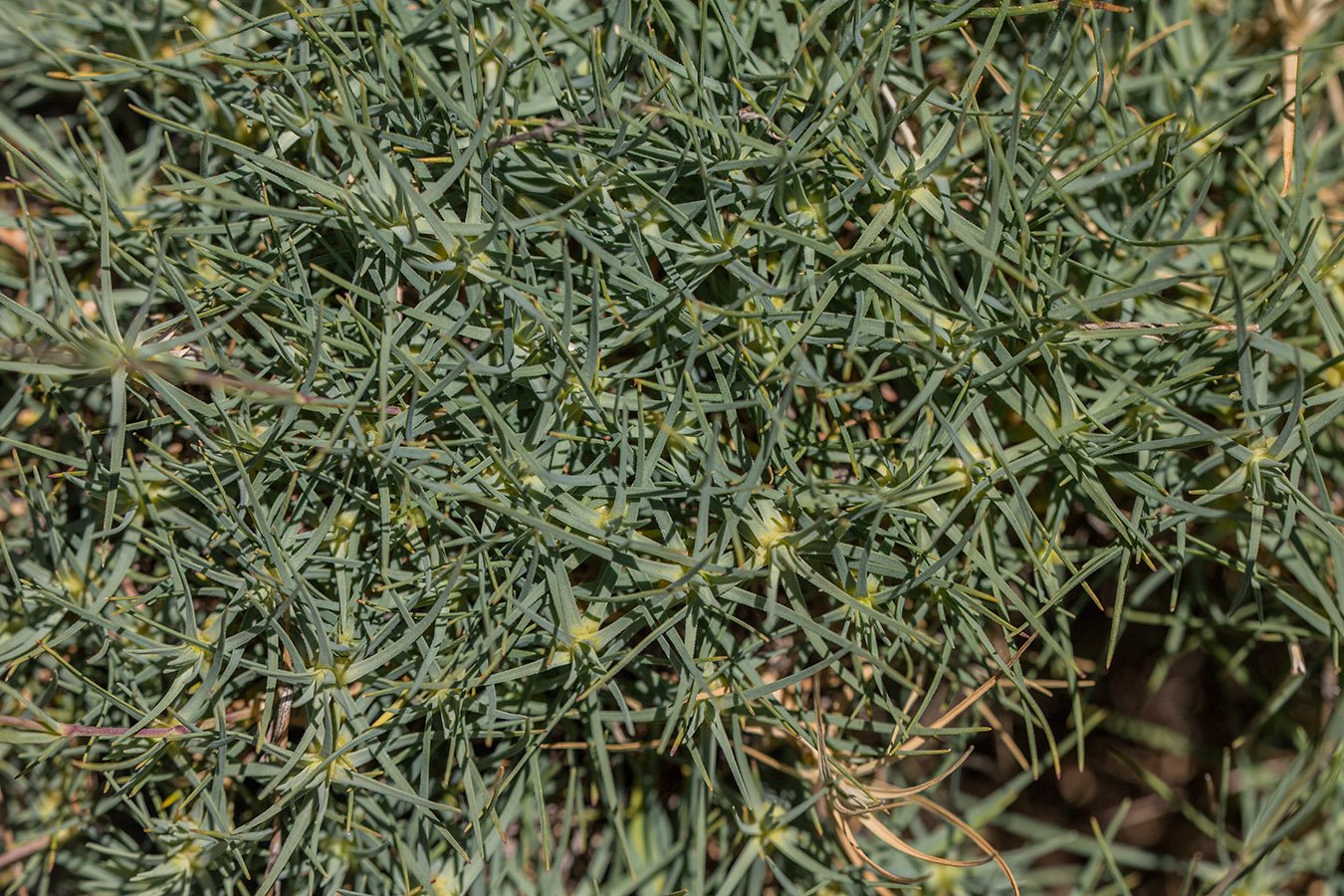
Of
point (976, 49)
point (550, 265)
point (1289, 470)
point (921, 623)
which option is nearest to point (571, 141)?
point (550, 265)

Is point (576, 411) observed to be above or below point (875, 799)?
above

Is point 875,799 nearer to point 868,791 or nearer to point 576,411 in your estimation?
point 868,791

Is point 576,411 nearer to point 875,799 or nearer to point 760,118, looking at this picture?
point 760,118

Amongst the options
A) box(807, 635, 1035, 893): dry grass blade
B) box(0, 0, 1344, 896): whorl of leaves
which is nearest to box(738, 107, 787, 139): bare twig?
box(0, 0, 1344, 896): whorl of leaves

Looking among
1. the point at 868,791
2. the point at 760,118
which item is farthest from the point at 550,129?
the point at 868,791

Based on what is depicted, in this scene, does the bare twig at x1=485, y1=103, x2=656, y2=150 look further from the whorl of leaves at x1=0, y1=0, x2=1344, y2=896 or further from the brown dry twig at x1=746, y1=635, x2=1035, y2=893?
the brown dry twig at x1=746, y1=635, x2=1035, y2=893

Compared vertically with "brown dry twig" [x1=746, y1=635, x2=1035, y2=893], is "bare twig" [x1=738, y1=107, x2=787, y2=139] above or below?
above

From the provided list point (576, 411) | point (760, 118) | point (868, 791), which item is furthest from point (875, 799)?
point (760, 118)

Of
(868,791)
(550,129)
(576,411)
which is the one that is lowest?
(868,791)

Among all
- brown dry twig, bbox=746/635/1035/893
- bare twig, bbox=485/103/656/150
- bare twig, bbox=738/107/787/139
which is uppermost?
bare twig, bbox=738/107/787/139

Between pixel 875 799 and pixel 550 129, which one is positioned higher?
pixel 550 129
